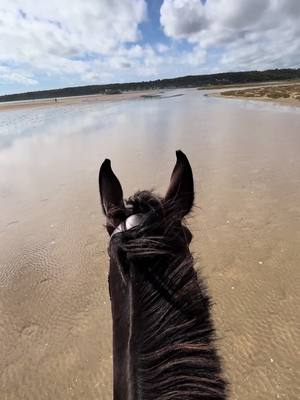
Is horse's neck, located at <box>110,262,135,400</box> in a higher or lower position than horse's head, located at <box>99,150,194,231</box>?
lower

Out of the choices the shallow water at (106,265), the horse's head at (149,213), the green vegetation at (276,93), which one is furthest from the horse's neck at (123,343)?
the green vegetation at (276,93)

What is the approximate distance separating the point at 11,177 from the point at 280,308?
878 cm

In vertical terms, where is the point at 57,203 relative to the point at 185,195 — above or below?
below

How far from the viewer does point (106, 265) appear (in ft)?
→ 15.6

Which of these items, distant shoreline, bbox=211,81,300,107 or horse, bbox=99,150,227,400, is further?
distant shoreline, bbox=211,81,300,107

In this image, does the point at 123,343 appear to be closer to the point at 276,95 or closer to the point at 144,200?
the point at 144,200

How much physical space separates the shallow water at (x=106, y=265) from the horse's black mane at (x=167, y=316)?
3.09 ft

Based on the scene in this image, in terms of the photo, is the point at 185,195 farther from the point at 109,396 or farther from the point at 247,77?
the point at 247,77

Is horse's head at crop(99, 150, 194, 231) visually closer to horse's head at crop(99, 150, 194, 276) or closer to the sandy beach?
horse's head at crop(99, 150, 194, 276)

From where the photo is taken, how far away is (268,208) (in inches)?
241

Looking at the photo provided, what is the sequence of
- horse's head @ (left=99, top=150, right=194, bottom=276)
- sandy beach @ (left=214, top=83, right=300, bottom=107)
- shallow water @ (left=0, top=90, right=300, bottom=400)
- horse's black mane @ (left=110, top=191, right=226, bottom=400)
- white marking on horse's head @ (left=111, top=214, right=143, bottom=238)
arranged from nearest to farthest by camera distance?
1. horse's black mane @ (left=110, top=191, right=226, bottom=400)
2. horse's head @ (left=99, top=150, right=194, bottom=276)
3. white marking on horse's head @ (left=111, top=214, right=143, bottom=238)
4. shallow water @ (left=0, top=90, right=300, bottom=400)
5. sandy beach @ (left=214, top=83, right=300, bottom=107)

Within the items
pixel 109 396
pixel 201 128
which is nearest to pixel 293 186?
pixel 109 396

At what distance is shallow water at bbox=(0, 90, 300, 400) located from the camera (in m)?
3.01

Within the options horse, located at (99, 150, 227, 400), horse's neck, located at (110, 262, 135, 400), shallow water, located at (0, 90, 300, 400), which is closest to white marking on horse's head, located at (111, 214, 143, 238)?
horse, located at (99, 150, 227, 400)
